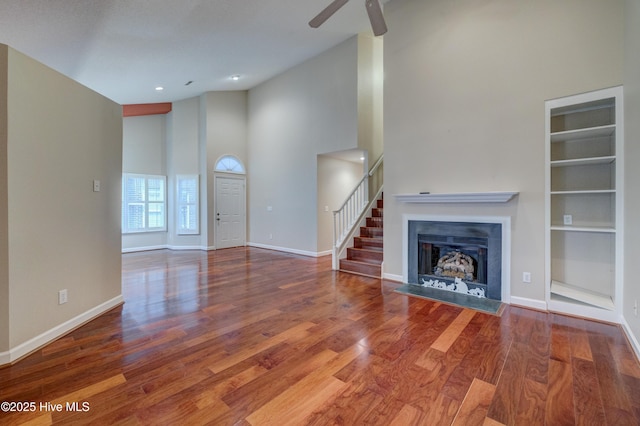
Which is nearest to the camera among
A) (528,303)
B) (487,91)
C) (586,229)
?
(586,229)

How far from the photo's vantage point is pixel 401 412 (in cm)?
159

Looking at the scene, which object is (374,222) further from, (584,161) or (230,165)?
(230,165)

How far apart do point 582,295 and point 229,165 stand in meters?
7.53

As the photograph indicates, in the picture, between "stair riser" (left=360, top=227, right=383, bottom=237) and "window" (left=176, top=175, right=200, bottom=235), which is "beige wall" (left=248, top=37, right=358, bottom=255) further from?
"window" (left=176, top=175, right=200, bottom=235)

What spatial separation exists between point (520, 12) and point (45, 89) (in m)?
4.88

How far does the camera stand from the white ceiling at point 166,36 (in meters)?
3.73

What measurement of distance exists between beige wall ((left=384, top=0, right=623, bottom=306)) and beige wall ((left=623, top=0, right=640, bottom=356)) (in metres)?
0.29

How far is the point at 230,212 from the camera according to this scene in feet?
25.6

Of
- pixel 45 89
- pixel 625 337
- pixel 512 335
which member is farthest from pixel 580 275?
pixel 45 89

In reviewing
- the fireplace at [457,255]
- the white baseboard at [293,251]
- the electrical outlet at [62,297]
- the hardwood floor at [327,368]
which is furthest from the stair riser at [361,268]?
the electrical outlet at [62,297]

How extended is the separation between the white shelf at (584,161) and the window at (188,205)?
24.3 ft

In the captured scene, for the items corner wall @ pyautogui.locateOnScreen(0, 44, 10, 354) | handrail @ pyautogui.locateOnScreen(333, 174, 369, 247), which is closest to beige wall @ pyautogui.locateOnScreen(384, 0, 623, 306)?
handrail @ pyautogui.locateOnScreen(333, 174, 369, 247)

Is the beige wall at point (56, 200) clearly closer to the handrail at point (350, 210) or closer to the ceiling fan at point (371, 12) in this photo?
the ceiling fan at point (371, 12)

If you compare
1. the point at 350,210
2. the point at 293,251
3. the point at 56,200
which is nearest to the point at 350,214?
the point at 350,210
